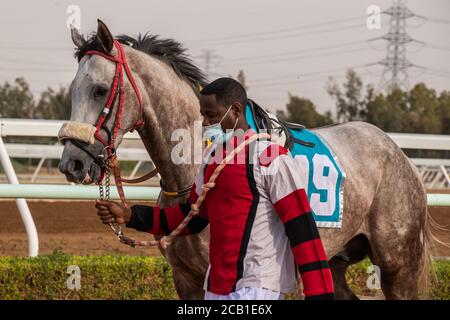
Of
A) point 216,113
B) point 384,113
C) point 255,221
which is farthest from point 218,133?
point 384,113

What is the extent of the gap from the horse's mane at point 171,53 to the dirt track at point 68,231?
3.27m

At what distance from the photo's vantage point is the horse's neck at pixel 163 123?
168 inches

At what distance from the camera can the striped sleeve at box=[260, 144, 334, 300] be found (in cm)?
278

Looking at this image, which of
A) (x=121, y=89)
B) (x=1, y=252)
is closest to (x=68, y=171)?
(x=121, y=89)

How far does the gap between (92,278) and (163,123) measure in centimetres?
218

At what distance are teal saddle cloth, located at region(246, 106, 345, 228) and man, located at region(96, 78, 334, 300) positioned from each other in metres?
1.41

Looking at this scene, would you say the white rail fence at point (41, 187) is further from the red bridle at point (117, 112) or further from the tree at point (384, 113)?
the tree at point (384, 113)

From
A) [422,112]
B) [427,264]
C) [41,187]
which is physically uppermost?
[422,112]

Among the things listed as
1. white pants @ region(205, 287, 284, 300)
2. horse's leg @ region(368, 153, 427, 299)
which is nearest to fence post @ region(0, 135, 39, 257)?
horse's leg @ region(368, 153, 427, 299)

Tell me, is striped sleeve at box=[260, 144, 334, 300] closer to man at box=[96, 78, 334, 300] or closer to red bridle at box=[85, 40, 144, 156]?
man at box=[96, 78, 334, 300]

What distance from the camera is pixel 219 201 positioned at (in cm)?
300

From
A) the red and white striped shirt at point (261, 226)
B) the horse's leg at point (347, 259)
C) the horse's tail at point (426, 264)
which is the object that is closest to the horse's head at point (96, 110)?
the red and white striped shirt at point (261, 226)

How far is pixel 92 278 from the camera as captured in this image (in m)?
6.07

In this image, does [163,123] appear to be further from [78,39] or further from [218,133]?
[218,133]
